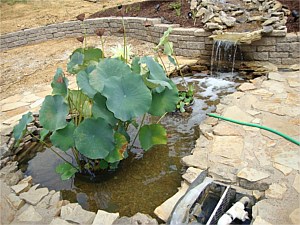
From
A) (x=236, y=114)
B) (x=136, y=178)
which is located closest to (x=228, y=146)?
(x=236, y=114)

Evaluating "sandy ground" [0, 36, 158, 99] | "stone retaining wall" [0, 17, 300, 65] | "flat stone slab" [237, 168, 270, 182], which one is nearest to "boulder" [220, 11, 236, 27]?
"stone retaining wall" [0, 17, 300, 65]

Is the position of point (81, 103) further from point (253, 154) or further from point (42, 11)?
point (42, 11)

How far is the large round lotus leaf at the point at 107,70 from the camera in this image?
231 centimetres

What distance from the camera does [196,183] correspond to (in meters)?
2.27

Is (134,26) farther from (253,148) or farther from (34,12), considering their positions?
(253,148)

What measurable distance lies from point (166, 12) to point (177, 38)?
3.93 feet

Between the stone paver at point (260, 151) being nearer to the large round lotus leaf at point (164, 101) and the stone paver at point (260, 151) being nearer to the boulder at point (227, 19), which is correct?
the large round lotus leaf at point (164, 101)

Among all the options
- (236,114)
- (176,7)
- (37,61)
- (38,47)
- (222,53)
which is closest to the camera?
(236,114)

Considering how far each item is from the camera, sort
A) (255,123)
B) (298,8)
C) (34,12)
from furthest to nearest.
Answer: (34,12) → (298,8) → (255,123)

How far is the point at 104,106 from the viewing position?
235 cm

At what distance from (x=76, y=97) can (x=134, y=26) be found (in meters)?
3.83

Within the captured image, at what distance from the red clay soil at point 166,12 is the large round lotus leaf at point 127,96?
3208mm

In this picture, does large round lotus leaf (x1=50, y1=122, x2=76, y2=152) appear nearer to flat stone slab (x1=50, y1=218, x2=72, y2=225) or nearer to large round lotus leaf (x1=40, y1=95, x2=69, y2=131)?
large round lotus leaf (x1=40, y1=95, x2=69, y2=131)

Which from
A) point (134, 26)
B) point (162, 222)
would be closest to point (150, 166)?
point (162, 222)
